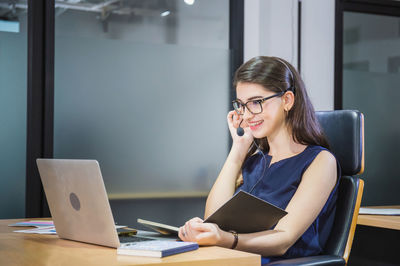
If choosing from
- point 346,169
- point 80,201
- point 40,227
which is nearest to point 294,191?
point 346,169

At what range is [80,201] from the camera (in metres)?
1.52

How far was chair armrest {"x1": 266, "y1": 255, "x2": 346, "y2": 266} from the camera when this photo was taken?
171cm

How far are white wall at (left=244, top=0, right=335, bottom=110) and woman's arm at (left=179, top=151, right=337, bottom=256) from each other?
7.31 ft

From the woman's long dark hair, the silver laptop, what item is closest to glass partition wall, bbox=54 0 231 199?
the woman's long dark hair

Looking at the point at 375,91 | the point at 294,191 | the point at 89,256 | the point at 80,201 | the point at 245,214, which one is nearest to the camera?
the point at 89,256

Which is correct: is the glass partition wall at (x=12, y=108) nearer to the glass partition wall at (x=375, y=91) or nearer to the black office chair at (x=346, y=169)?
the black office chair at (x=346, y=169)

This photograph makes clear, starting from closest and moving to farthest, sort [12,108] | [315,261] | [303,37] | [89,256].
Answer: [89,256], [315,261], [12,108], [303,37]

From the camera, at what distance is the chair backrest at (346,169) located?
1997mm

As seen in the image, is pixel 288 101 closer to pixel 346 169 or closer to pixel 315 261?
pixel 346 169

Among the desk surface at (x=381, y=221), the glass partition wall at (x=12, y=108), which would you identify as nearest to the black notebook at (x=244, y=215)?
the desk surface at (x=381, y=221)

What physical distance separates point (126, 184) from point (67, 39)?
3.31 feet

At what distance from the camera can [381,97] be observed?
4.53 m

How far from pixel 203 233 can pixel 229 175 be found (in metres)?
0.68

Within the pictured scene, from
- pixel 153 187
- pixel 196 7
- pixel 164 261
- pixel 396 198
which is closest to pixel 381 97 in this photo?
pixel 396 198
